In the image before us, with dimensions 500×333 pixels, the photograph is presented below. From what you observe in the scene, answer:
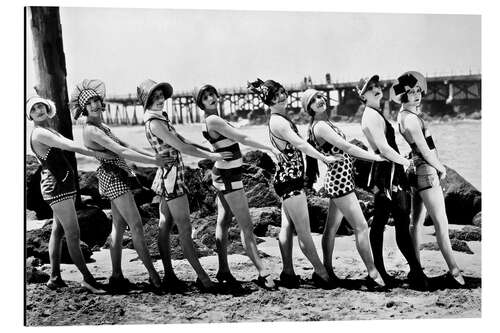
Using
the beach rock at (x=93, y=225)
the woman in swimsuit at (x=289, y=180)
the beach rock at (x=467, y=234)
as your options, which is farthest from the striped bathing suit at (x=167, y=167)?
the beach rock at (x=467, y=234)

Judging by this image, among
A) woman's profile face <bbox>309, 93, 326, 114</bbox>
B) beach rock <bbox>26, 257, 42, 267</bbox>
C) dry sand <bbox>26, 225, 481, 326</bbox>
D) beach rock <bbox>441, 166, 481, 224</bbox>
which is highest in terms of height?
woman's profile face <bbox>309, 93, 326, 114</bbox>

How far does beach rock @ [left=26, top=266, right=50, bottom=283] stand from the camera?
862 centimetres

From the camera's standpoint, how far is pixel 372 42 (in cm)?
937

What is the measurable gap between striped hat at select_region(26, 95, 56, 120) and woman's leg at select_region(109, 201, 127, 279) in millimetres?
1153

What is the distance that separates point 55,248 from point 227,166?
2015 mm

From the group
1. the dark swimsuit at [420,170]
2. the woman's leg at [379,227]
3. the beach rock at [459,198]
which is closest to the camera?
the woman's leg at [379,227]

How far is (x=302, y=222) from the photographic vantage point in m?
8.86

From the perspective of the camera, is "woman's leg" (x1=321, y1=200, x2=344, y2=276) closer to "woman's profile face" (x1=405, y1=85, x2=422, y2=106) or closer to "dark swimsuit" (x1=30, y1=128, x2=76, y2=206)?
"woman's profile face" (x1=405, y1=85, x2=422, y2=106)

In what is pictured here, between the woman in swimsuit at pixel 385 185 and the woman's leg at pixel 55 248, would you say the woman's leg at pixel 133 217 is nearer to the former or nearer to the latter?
the woman's leg at pixel 55 248

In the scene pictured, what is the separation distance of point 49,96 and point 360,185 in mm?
3549

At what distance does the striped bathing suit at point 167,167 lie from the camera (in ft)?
28.3

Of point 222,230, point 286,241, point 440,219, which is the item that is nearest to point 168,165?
point 222,230

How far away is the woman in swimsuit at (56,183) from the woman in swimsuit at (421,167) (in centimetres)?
340

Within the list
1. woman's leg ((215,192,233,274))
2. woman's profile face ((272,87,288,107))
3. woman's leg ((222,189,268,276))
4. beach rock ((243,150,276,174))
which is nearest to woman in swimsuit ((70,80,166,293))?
woman's leg ((215,192,233,274))
